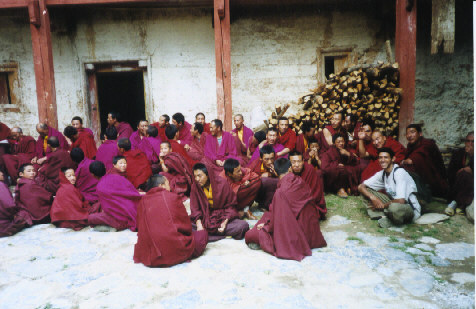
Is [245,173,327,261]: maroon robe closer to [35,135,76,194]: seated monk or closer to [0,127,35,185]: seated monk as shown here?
[35,135,76,194]: seated monk

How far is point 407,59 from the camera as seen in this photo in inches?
236

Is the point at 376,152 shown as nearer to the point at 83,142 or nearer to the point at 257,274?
the point at 257,274

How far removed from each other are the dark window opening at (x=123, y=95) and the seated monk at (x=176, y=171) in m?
7.07

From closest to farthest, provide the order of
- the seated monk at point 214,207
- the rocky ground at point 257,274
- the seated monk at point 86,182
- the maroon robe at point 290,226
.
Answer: the rocky ground at point 257,274 → the maroon robe at point 290,226 → the seated monk at point 214,207 → the seated monk at point 86,182

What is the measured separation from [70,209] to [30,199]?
2.10 ft

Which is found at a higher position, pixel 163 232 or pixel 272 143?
pixel 272 143

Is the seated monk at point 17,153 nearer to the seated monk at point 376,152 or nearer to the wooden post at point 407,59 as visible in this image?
the seated monk at point 376,152

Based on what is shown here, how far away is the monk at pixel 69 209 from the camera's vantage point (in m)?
4.69

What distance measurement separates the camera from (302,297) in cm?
284

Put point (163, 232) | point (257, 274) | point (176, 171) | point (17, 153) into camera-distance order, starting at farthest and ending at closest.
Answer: point (17, 153), point (176, 171), point (163, 232), point (257, 274)

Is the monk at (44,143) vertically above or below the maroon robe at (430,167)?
above

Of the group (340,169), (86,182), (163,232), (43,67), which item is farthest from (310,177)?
(43,67)

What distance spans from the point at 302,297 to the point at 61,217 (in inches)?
135

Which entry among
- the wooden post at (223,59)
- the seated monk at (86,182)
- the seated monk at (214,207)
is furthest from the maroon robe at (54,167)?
the wooden post at (223,59)
